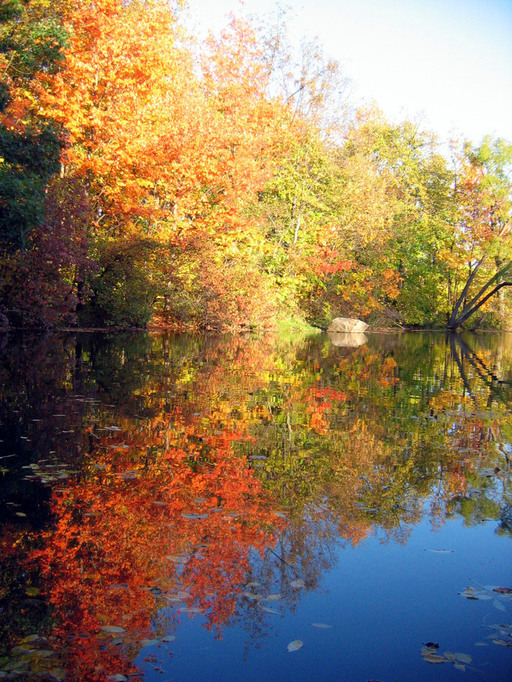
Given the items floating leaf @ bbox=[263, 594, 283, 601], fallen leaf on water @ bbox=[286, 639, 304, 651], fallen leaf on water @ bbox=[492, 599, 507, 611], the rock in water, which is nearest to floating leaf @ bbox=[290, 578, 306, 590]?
floating leaf @ bbox=[263, 594, 283, 601]

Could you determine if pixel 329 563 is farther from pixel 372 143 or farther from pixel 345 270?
pixel 372 143

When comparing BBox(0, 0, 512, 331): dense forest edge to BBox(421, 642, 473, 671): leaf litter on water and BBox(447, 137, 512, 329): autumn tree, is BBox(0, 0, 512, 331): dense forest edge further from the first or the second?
BBox(421, 642, 473, 671): leaf litter on water

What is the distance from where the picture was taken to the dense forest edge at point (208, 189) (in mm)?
17672

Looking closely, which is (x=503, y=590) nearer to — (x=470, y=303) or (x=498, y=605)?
(x=498, y=605)

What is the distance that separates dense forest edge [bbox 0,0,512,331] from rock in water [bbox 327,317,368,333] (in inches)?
44.7

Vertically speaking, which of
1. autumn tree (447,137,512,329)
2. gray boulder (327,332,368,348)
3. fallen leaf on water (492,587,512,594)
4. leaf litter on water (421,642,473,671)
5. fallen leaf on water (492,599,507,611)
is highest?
autumn tree (447,137,512,329)

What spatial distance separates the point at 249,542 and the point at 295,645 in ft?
3.72

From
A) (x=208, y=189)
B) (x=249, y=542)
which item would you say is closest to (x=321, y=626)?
(x=249, y=542)

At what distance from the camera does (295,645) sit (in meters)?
3.01

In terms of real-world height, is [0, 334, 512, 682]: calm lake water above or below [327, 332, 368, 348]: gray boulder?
below

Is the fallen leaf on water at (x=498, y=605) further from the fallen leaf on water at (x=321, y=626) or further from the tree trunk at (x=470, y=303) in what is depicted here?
the tree trunk at (x=470, y=303)

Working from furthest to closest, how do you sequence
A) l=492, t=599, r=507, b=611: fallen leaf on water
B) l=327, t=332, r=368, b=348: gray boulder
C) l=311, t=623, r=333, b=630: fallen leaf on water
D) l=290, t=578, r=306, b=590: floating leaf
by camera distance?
1. l=327, t=332, r=368, b=348: gray boulder
2. l=290, t=578, r=306, b=590: floating leaf
3. l=492, t=599, r=507, b=611: fallen leaf on water
4. l=311, t=623, r=333, b=630: fallen leaf on water

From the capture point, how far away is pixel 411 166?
152ft

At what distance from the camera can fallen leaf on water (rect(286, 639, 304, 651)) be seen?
298cm
